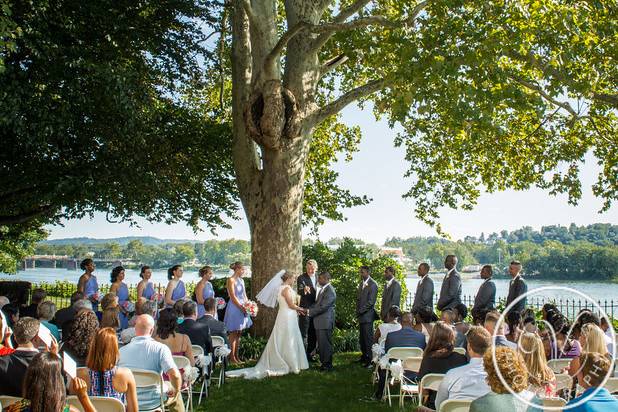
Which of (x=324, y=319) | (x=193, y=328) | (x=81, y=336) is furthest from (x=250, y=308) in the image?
(x=81, y=336)

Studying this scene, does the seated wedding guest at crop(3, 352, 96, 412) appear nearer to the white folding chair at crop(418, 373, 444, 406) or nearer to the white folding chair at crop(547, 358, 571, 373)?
the white folding chair at crop(418, 373, 444, 406)

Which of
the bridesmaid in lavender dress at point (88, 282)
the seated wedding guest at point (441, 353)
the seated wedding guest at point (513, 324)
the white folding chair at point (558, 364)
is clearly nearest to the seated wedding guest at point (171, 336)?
the seated wedding guest at point (441, 353)

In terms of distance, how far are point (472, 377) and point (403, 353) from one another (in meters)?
3.15

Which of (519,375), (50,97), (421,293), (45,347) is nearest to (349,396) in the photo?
(421,293)

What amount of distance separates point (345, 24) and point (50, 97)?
676 centimetres

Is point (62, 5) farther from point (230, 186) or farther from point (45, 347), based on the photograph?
point (45, 347)

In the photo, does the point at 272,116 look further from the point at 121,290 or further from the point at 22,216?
the point at 22,216

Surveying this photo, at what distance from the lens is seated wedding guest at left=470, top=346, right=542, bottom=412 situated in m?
4.57

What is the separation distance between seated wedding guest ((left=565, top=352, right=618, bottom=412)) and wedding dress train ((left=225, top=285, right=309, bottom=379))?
26.7ft

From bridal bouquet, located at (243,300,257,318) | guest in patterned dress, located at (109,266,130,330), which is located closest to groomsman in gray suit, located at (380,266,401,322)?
bridal bouquet, located at (243,300,257,318)

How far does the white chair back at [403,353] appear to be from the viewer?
350 inches

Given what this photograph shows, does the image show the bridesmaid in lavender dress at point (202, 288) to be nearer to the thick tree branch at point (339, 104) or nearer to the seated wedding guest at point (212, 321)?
the seated wedding guest at point (212, 321)

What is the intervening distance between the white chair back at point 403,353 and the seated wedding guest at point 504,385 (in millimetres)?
4197

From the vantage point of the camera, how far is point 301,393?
10.4 m
